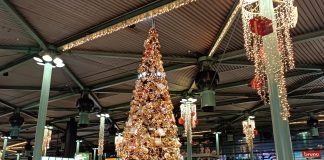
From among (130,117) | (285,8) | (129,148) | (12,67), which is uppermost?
(12,67)

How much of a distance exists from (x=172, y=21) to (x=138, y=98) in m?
3.44

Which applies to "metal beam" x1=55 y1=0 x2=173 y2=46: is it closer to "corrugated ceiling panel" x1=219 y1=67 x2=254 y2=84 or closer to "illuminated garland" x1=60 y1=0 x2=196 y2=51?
"illuminated garland" x1=60 y1=0 x2=196 y2=51

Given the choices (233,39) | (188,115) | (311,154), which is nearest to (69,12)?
(233,39)

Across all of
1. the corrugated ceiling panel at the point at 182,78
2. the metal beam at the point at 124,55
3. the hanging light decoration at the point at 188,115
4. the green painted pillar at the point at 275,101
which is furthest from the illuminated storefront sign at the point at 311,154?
the green painted pillar at the point at 275,101

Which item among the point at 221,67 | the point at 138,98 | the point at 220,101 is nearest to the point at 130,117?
the point at 138,98

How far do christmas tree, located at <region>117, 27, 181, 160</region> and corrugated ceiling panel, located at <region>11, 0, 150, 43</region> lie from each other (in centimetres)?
244

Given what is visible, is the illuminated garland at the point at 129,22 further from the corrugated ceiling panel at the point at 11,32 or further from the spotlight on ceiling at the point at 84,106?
the spotlight on ceiling at the point at 84,106

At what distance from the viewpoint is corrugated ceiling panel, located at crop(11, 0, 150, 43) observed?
28.0 ft

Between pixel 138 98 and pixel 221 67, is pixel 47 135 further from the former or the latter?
pixel 138 98

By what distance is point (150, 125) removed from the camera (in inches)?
269

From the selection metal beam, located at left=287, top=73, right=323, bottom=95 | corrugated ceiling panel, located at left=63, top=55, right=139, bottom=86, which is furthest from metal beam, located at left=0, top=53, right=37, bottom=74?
metal beam, located at left=287, top=73, right=323, bottom=95

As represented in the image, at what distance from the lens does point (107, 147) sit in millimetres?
39312

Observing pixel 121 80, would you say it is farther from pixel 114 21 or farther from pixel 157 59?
pixel 157 59

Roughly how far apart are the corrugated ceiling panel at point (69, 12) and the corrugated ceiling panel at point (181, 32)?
3.14 ft
